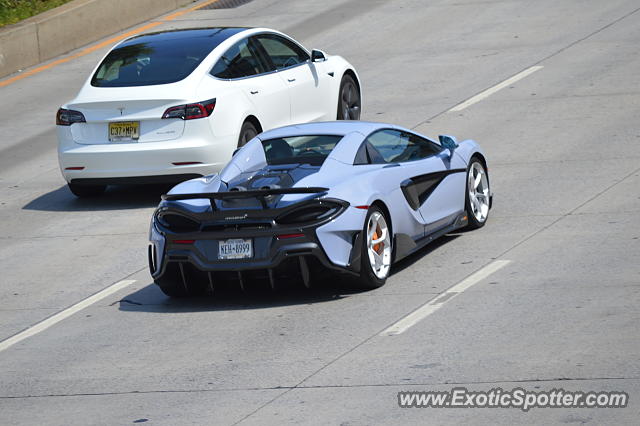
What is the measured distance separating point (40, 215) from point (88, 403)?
656 centimetres

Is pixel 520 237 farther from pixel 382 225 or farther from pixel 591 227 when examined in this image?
pixel 382 225

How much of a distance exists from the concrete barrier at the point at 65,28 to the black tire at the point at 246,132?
9.06m

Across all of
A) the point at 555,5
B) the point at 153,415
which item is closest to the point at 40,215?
the point at 153,415

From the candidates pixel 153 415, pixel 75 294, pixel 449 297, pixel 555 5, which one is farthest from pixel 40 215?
pixel 555 5

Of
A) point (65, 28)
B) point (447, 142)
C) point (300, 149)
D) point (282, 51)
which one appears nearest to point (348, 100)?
point (282, 51)

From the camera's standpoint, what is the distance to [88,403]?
805cm

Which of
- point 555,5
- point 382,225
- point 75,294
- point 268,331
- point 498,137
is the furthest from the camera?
point 555,5

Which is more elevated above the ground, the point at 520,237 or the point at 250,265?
the point at 250,265

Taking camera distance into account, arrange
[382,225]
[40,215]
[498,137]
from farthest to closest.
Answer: [498,137] < [40,215] < [382,225]

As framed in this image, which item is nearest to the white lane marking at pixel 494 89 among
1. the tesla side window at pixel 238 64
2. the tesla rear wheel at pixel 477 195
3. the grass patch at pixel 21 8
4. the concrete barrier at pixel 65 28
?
the tesla side window at pixel 238 64

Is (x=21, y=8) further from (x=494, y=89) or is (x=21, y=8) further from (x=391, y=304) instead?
(x=391, y=304)

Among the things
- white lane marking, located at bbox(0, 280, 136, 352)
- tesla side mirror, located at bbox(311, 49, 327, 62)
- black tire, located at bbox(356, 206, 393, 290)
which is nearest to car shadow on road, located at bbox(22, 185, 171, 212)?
tesla side mirror, located at bbox(311, 49, 327, 62)

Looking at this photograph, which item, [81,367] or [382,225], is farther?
[382,225]

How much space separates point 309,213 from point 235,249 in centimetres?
64
